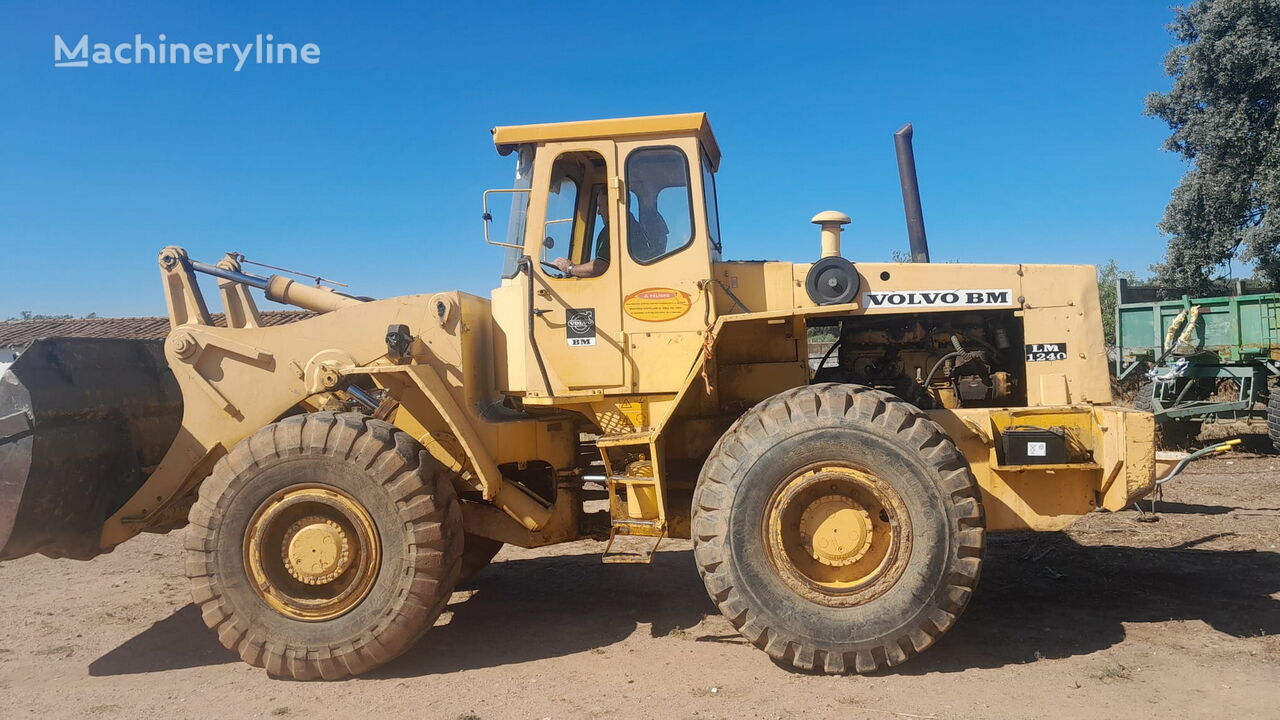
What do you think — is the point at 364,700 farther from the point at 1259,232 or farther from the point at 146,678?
the point at 1259,232

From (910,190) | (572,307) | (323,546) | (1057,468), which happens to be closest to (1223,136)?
(910,190)

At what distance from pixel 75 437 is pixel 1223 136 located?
21.0m

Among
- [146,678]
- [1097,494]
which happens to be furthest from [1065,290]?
[146,678]

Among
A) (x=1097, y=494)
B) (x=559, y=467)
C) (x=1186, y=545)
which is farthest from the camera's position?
(x=1186, y=545)

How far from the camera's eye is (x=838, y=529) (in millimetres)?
4797

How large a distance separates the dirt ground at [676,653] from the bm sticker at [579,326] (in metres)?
2.01

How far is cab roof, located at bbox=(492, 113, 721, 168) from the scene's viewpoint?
551 centimetres

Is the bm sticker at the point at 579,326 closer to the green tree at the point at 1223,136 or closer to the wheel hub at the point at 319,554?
the wheel hub at the point at 319,554

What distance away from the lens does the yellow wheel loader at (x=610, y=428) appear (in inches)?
188

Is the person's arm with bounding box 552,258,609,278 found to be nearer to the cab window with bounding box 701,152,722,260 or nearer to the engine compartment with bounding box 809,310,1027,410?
the cab window with bounding box 701,152,722,260

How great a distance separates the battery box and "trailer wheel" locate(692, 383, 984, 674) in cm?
52

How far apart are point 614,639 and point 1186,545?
544cm

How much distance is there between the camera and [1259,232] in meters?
17.1

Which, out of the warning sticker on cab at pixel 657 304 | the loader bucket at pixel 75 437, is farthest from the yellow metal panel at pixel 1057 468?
the loader bucket at pixel 75 437
